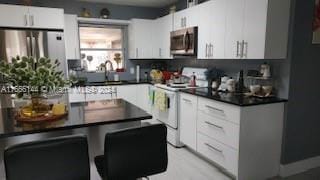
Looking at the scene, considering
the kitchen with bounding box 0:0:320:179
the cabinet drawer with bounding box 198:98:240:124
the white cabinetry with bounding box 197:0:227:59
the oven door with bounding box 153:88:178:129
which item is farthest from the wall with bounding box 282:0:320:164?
the oven door with bounding box 153:88:178:129

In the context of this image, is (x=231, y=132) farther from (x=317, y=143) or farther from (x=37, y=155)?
(x=37, y=155)

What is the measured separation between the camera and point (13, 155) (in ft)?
3.95

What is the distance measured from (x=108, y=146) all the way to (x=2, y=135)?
28.2 inches

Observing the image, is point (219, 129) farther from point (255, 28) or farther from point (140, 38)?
point (140, 38)

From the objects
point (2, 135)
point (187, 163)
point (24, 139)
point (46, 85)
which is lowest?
point (187, 163)

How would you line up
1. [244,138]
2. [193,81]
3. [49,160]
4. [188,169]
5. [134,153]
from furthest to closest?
[193,81] < [188,169] < [244,138] < [134,153] < [49,160]

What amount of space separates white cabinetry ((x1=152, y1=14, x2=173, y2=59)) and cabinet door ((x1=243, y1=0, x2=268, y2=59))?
182 centimetres

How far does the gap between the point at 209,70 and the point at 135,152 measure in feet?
8.03

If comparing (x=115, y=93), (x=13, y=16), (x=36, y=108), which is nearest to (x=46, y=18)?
(x=13, y=16)

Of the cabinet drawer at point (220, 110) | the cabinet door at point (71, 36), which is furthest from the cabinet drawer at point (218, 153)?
the cabinet door at point (71, 36)

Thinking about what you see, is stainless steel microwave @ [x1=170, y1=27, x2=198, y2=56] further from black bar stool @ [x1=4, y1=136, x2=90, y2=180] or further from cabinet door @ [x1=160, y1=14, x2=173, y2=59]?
black bar stool @ [x1=4, y1=136, x2=90, y2=180]

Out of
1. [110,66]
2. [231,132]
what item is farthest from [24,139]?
[110,66]

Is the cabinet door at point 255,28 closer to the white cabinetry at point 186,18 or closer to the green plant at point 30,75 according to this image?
the white cabinetry at point 186,18

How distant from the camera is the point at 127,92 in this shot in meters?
4.39
